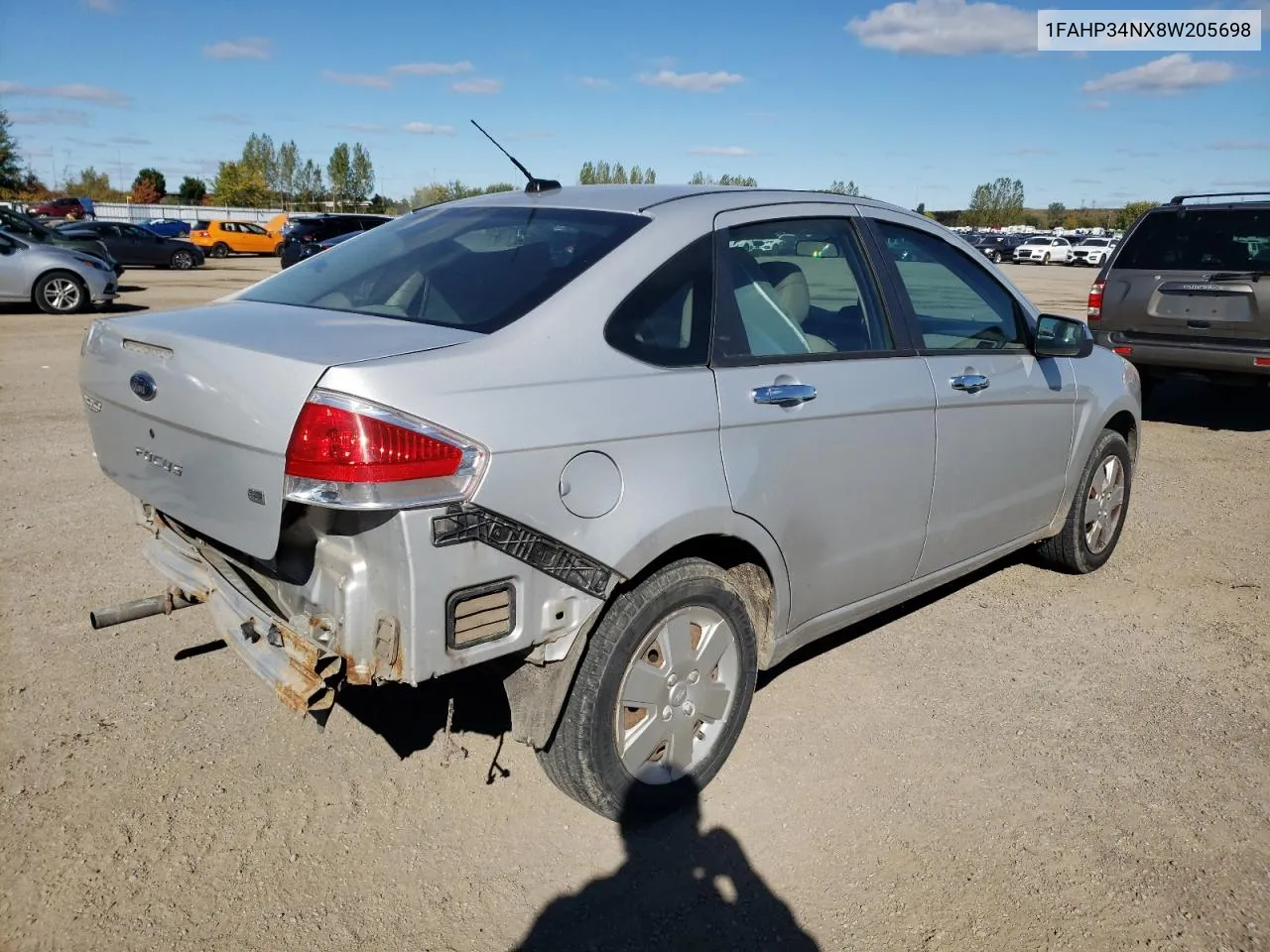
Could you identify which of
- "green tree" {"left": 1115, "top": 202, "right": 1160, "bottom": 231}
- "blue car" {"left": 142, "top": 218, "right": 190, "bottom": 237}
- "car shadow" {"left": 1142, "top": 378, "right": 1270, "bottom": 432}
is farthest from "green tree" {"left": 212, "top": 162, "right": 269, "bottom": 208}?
"car shadow" {"left": 1142, "top": 378, "right": 1270, "bottom": 432}

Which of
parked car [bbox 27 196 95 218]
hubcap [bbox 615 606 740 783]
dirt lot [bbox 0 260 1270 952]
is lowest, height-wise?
dirt lot [bbox 0 260 1270 952]

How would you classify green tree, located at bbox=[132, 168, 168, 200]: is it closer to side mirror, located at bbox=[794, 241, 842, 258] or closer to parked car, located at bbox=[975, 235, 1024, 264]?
parked car, located at bbox=[975, 235, 1024, 264]

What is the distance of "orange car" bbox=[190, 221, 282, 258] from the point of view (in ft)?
128

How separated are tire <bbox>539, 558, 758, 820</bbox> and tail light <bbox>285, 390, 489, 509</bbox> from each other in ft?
2.33

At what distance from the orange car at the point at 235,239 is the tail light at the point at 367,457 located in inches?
1532

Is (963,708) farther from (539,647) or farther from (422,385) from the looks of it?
(422,385)

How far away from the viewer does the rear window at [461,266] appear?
301 cm

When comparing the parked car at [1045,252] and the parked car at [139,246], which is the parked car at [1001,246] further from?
the parked car at [139,246]

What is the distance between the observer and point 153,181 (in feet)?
332

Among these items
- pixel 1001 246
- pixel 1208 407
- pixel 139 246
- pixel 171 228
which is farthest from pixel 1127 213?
pixel 1208 407

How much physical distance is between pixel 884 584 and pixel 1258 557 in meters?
3.20

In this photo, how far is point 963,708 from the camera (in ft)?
13.1

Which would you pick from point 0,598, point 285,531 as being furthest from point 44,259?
point 285,531

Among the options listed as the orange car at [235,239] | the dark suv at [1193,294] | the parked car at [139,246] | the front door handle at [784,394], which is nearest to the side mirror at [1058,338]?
the front door handle at [784,394]
